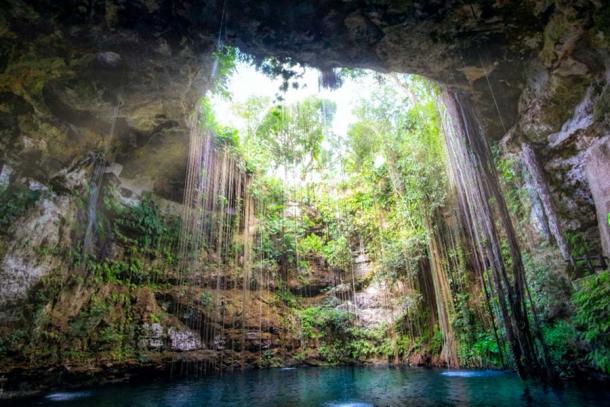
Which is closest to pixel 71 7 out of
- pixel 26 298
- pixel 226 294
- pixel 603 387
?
pixel 26 298

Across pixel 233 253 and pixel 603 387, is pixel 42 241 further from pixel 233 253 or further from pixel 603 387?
pixel 603 387

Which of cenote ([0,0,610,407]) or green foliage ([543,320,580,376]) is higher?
cenote ([0,0,610,407])

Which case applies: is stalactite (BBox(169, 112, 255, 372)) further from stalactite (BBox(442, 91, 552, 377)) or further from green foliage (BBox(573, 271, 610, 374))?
green foliage (BBox(573, 271, 610, 374))

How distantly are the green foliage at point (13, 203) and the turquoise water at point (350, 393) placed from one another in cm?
336

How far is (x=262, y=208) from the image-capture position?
492 inches

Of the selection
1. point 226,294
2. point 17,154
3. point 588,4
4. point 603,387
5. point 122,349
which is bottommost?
point 603,387

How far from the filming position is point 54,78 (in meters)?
6.16

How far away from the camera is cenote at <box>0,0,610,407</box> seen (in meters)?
5.05

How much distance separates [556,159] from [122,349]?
33.8ft

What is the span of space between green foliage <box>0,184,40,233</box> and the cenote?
0.03 meters

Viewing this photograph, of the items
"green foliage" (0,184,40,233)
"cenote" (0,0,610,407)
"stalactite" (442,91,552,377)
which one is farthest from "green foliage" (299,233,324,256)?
"green foliage" (0,184,40,233)

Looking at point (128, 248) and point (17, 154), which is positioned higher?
point (17, 154)

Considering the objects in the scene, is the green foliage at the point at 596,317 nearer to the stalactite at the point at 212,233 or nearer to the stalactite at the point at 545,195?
the stalactite at the point at 545,195

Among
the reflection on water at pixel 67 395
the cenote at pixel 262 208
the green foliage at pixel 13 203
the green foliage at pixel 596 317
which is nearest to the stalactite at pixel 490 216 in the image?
the cenote at pixel 262 208
